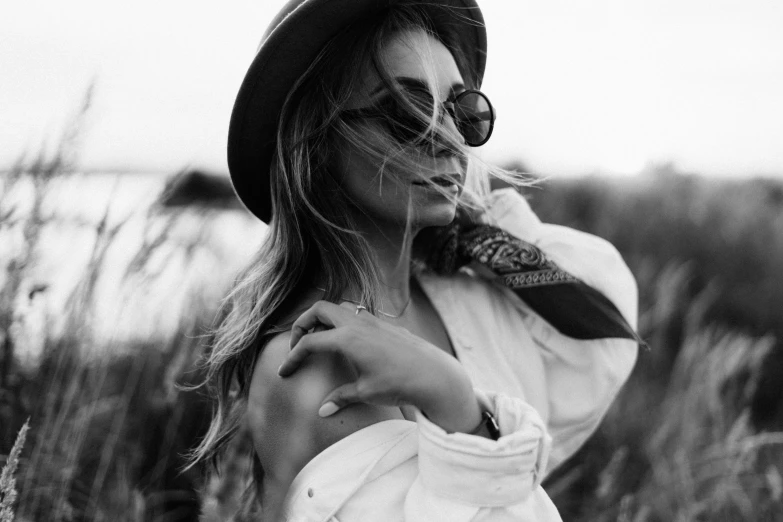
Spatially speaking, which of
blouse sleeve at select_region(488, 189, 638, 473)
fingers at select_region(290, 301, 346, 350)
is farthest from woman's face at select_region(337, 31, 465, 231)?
blouse sleeve at select_region(488, 189, 638, 473)

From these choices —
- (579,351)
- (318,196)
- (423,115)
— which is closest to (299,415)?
(318,196)

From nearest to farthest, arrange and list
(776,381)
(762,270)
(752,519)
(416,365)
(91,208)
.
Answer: (416,365), (91,208), (752,519), (776,381), (762,270)

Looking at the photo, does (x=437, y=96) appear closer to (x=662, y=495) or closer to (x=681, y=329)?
(x=662, y=495)

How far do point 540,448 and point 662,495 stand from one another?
5.86ft

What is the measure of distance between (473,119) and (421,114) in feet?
0.57

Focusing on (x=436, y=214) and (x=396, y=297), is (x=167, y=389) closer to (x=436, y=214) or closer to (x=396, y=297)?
Answer: (x=396, y=297)

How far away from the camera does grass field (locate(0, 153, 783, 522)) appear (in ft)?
6.11

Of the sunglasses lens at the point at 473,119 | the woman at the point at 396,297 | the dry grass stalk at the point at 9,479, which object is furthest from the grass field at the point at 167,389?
the sunglasses lens at the point at 473,119

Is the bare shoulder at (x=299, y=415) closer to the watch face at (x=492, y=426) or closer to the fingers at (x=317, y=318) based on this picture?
the fingers at (x=317, y=318)

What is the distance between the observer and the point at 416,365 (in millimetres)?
1344

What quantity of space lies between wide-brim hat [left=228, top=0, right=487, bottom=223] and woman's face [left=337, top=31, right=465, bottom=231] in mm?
125

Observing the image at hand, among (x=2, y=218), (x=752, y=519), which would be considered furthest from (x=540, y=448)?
(x=752, y=519)

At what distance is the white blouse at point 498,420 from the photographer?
51.1 inches

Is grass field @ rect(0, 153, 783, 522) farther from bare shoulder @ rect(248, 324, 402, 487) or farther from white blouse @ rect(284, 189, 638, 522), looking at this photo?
white blouse @ rect(284, 189, 638, 522)
